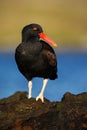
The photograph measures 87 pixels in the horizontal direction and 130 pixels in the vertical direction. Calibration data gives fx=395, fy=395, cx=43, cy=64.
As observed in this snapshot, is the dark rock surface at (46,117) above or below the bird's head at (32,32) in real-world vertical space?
below

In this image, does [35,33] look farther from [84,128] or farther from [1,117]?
[84,128]

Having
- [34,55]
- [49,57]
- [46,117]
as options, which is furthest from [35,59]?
[46,117]

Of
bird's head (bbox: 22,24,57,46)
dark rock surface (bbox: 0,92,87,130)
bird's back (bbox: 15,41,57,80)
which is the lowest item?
dark rock surface (bbox: 0,92,87,130)

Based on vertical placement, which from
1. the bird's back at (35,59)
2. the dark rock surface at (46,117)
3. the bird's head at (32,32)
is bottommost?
the dark rock surface at (46,117)

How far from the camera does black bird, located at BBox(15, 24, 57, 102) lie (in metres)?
18.5

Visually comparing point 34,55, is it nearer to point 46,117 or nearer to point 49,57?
point 49,57

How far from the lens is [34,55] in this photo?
60.6 feet

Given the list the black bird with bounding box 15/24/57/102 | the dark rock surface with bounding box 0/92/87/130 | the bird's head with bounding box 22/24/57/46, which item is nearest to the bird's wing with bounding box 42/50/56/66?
the black bird with bounding box 15/24/57/102

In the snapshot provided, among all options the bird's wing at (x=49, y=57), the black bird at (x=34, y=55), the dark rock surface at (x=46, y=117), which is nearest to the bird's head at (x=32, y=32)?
the black bird at (x=34, y=55)

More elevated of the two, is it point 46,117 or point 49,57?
point 49,57

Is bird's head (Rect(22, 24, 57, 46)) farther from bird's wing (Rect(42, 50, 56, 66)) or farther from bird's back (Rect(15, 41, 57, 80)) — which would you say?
bird's wing (Rect(42, 50, 56, 66))

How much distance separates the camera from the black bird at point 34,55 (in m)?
18.5

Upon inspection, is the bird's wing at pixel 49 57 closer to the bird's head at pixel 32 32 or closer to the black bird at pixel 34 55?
the black bird at pixel 34 55

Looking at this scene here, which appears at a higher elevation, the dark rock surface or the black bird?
the black bird
